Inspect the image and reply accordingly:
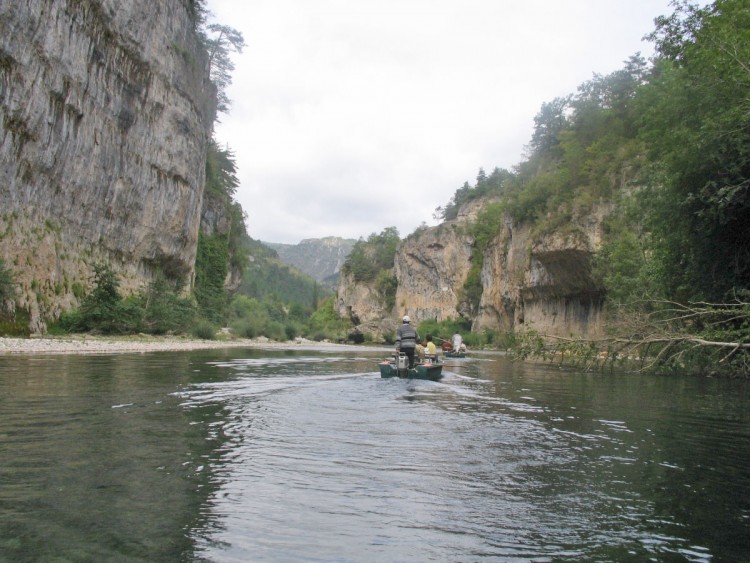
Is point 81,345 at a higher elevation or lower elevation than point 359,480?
lower

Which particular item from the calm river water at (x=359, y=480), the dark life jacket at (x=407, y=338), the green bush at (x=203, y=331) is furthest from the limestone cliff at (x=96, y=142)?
the calm river water at (x=359, y=480)

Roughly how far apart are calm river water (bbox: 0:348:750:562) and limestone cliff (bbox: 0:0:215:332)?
21512 millimetres

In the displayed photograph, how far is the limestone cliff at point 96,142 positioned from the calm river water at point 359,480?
2151 centimetres

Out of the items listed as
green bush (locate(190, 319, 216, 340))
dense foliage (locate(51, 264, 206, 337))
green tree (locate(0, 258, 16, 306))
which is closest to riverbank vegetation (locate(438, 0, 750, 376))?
green tree (locate(0, 258, 16, 306))

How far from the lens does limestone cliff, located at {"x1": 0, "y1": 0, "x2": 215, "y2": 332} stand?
27.7 m

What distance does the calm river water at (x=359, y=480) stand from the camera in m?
3.96

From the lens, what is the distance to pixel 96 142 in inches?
1405

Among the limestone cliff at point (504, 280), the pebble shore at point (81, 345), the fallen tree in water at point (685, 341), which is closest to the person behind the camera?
the fallen tree in water at point (685, 341)

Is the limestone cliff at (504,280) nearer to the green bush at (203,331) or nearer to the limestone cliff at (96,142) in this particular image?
the limestone cliff at (96,142)

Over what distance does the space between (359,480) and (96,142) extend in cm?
3626

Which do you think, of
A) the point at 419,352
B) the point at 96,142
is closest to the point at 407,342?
the point at 419,352

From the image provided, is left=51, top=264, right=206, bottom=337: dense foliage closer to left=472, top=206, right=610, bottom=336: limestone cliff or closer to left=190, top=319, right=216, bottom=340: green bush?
left=190, top=319, right=216, bottom=340: green bush

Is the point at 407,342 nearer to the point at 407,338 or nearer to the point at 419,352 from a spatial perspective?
the point at 407,338

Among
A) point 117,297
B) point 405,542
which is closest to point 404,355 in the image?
point 405,542
